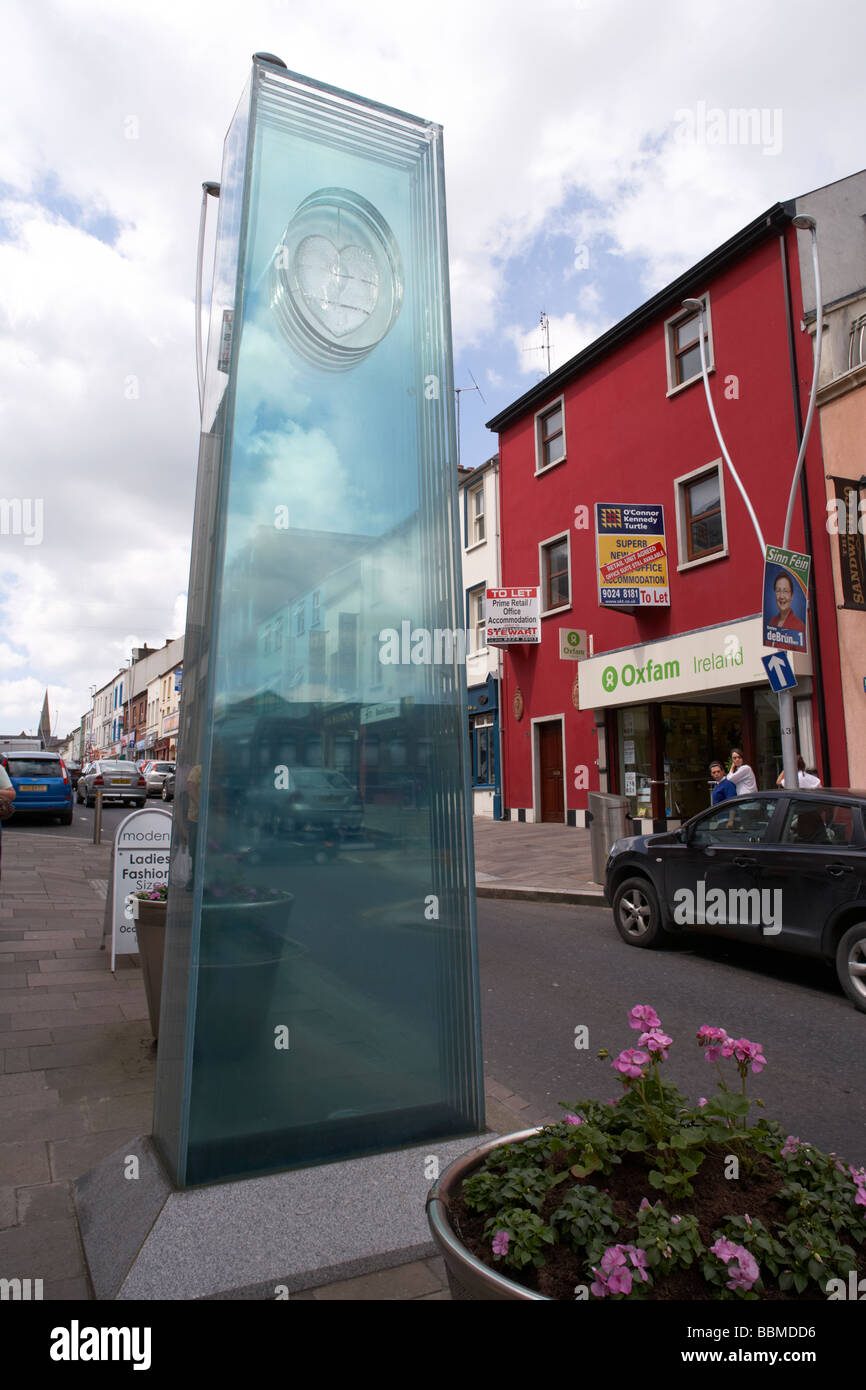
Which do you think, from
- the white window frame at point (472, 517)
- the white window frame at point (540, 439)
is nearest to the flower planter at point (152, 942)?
the white window frame at point (540, 439)

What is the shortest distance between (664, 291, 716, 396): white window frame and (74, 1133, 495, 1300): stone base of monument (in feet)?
54.6

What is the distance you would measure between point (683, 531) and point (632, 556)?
1.14 meters

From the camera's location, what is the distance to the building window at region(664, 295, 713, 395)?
1689 cm

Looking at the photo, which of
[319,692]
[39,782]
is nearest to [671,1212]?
[319,692]

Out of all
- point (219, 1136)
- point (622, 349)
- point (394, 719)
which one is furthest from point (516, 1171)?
point (622, 349)

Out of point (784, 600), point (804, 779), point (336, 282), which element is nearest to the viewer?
point (336, 282)

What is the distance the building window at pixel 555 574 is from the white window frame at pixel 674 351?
14.8ft

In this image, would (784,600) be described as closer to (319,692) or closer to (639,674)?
(639,674)

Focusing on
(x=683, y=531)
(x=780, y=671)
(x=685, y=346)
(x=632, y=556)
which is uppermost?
(x=685, y=346)

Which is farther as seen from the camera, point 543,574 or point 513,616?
point 543,574

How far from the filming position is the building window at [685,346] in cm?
1689

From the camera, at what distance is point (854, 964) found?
20.5 feet

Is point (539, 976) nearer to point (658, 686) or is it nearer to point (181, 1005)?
point (181, 1005)
